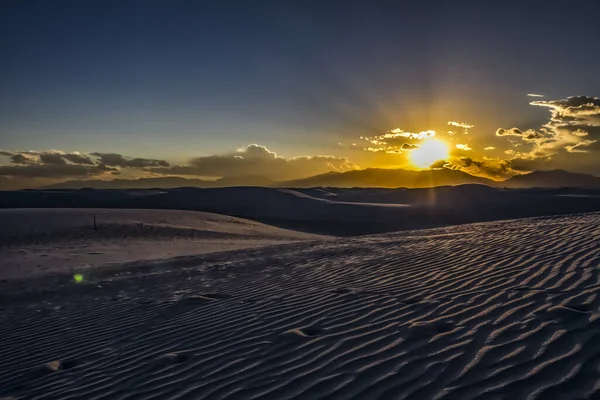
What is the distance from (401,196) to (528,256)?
52.3 m

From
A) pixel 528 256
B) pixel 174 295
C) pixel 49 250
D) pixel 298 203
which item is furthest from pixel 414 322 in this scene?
pixel 298 203

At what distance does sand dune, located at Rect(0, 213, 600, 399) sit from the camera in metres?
3.55

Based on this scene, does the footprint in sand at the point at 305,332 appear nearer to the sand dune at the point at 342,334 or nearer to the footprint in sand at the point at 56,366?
the sand dune at the point at 342,334

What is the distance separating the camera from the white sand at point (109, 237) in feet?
52.3

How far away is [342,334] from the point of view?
475cm

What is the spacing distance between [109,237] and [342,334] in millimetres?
19618

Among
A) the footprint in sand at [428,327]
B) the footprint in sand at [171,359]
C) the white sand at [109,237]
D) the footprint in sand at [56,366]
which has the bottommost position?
the white sand at [109,237]

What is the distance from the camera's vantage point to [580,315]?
15.0ft

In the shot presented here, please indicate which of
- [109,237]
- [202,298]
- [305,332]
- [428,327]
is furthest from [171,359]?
[109,237]

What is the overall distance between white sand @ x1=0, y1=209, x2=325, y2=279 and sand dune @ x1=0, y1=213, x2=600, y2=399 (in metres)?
6.90

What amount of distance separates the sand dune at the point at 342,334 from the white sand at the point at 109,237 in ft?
22.6

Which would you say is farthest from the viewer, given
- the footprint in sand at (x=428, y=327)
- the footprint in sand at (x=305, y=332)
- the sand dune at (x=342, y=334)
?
the footprint in sand at (x=305, y=332)

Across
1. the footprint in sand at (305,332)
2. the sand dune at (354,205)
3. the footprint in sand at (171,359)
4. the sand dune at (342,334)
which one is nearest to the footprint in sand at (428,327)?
the sand dune at (342,334)

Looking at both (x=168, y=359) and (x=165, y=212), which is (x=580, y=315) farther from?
(x=165, y=212)
